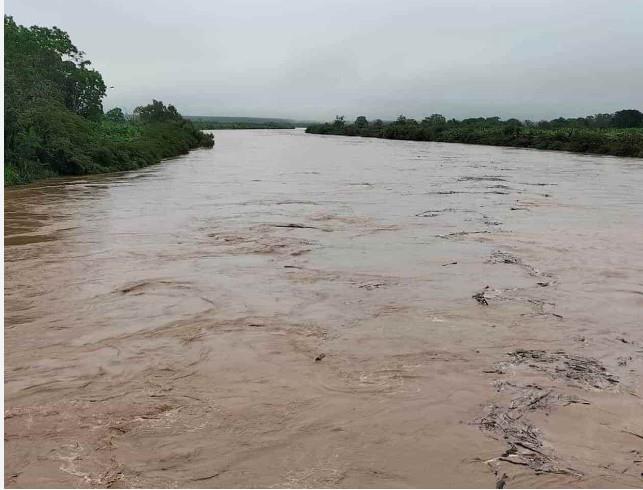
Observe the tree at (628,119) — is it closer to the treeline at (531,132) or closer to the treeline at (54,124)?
the treeline at (531,132)

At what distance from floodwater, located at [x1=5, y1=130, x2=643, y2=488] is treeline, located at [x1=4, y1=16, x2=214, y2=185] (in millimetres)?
7663

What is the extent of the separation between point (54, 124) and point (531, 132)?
3802 cm

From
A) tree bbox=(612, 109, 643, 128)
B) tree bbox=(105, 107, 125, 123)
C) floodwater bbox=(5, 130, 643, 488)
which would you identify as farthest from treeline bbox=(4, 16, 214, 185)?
tree bbox=(612, 109, 643, 128)

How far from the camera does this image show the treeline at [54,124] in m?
16.8

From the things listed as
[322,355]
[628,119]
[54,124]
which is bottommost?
[322,355]

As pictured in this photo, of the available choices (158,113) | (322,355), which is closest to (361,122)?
(158,113)

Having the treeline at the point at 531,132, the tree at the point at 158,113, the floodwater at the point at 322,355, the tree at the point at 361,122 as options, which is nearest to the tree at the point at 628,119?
the treeline at the point at 531,132

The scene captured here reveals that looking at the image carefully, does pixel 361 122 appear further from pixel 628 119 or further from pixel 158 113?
pixel 158 113

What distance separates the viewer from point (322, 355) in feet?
14.5

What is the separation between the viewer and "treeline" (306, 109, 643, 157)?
1454 inches

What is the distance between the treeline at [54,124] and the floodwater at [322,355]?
7663 mm

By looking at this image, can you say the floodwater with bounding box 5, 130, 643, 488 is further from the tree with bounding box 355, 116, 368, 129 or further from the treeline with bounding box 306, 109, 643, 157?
the tree with bounding box 355, 116, 368, 129

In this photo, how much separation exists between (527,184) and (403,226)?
A: 917 centimetres

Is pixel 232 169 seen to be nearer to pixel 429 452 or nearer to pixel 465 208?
pixel 465 208
